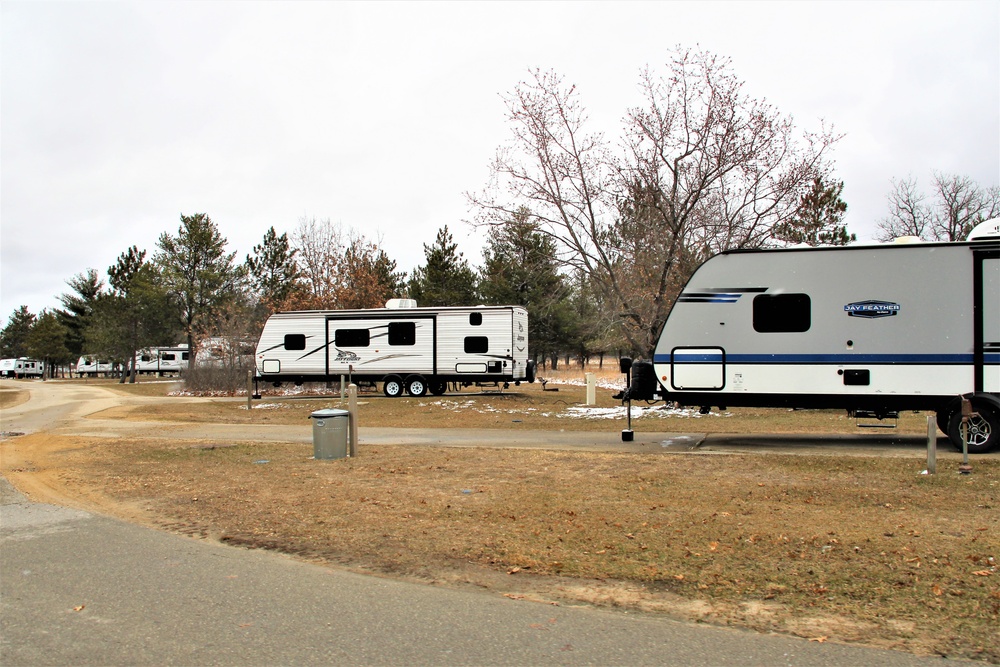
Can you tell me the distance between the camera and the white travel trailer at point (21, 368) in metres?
70.8

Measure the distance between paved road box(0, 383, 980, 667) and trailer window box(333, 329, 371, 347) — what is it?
21213 mm

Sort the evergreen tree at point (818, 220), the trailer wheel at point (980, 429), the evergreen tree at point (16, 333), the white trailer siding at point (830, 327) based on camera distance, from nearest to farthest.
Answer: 1. the trailer wheel at point (980, 429)
2. the white trailer siding at point (830, 327)
3. the evergreen tree at point (818, 220)
4. the evergreen tree at point (16, 333)

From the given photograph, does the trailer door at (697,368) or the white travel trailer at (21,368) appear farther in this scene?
the white travel trailer at (21,368)

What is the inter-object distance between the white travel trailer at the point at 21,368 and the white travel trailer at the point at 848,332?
73.8 m

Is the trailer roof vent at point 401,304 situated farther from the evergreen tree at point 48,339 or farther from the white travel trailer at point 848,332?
the evergreen tree at point 48,339

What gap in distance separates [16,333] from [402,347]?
78218mm

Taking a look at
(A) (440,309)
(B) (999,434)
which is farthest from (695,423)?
(A) (440,309)

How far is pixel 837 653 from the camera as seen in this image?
4.16 m

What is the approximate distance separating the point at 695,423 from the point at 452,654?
13843 mm

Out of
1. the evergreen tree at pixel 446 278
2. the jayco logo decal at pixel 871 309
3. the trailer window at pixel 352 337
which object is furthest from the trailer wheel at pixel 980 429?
the evergreen tree at pixel 446 278

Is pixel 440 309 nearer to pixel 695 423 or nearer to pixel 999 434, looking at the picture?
pixel 695 423

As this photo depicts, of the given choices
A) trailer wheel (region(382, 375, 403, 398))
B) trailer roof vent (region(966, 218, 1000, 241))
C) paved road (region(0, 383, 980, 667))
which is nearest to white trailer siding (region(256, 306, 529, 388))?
trailer wheel (region(382, 375, 403, 398))

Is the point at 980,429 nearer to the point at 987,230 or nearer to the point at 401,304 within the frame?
the point at 987,230

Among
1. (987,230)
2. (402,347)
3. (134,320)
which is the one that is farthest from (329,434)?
(134,320)
